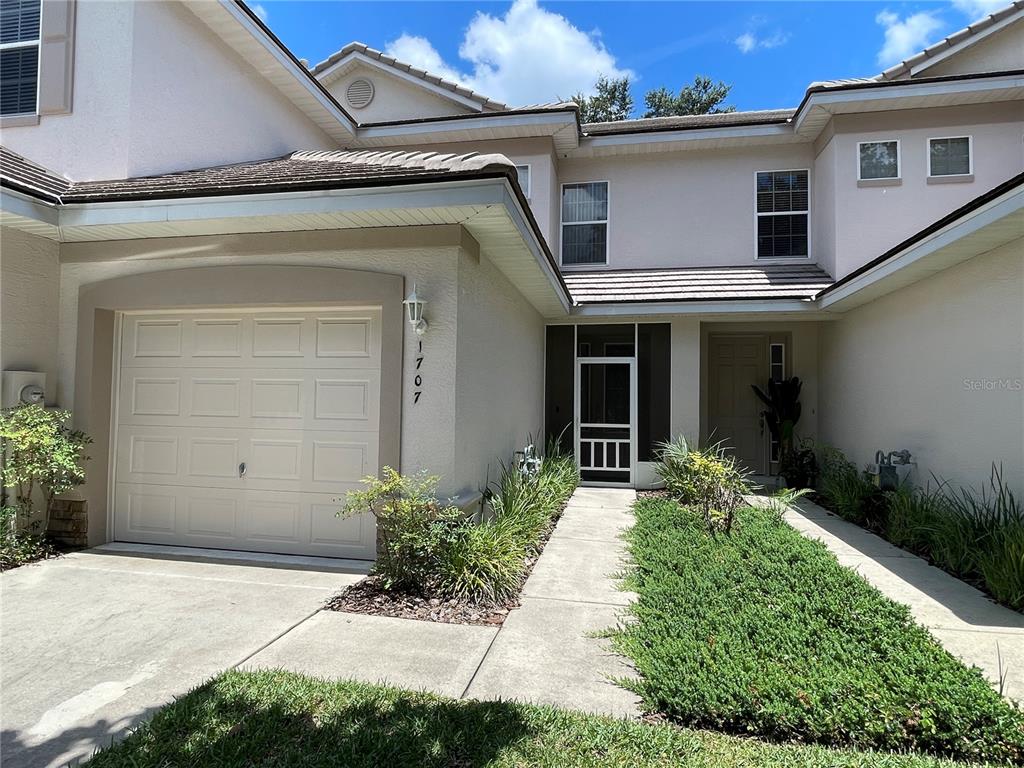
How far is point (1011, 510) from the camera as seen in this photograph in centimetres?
552

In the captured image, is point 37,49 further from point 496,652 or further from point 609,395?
point 609,395

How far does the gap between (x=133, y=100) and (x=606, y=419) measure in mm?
8747

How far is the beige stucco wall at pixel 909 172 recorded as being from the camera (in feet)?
31.8

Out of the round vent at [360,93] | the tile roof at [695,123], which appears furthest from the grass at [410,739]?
the round vent at [360,93]

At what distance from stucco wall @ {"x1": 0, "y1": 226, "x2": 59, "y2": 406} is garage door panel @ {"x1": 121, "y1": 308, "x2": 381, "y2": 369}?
2.30 feet

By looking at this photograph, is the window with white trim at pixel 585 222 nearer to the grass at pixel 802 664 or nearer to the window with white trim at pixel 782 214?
the window with white trim at pixel 782 214

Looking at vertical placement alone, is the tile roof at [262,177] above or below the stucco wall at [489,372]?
above

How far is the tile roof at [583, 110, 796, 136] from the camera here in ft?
36.2

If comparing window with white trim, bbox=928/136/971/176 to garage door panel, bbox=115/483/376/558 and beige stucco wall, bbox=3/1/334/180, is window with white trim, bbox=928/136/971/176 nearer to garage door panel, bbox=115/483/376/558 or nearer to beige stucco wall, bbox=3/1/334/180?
garage door panel, bbox=115/483/376/558

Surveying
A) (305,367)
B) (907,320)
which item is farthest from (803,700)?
(907,320)

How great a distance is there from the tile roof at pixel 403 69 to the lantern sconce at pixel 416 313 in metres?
8.39

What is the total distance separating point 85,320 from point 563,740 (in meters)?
6.47

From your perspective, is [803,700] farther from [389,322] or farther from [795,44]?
[795,44]

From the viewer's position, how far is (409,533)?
4.69m
